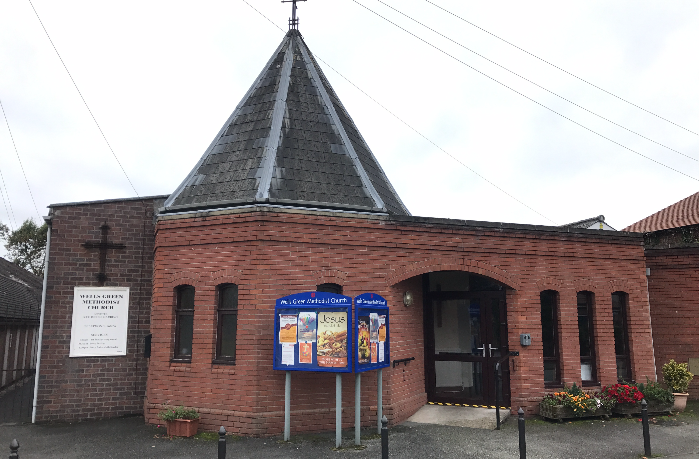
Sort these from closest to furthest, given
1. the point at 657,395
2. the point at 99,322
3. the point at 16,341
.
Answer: the point at 657,395, the point at 99,322, the point at 16,341

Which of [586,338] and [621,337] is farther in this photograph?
[621,337]

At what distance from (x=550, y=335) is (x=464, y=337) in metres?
1.98

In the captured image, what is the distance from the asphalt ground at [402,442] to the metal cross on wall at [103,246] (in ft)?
11.0

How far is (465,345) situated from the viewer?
12.6 meters

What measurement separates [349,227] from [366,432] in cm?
398

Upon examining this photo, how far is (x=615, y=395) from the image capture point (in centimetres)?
1138

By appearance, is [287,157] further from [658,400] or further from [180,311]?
[658,400]

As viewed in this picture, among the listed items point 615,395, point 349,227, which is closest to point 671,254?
point 615,395

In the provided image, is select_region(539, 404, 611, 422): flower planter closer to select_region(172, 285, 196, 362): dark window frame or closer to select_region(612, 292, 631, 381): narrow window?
select_region(612, 292, 631, 381): narrow window

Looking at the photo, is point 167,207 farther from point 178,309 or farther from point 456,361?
point 456,361

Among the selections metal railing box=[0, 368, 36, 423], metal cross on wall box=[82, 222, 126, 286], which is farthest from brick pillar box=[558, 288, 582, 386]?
metal railing box=[0, 368, 36, 423]

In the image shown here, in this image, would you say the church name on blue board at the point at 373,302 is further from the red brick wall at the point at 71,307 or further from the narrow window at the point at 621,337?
the narrow window at the point at 621,337

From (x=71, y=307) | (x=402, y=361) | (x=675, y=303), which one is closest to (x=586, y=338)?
(x=675, y=303)

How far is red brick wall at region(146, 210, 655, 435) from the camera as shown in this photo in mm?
9844
